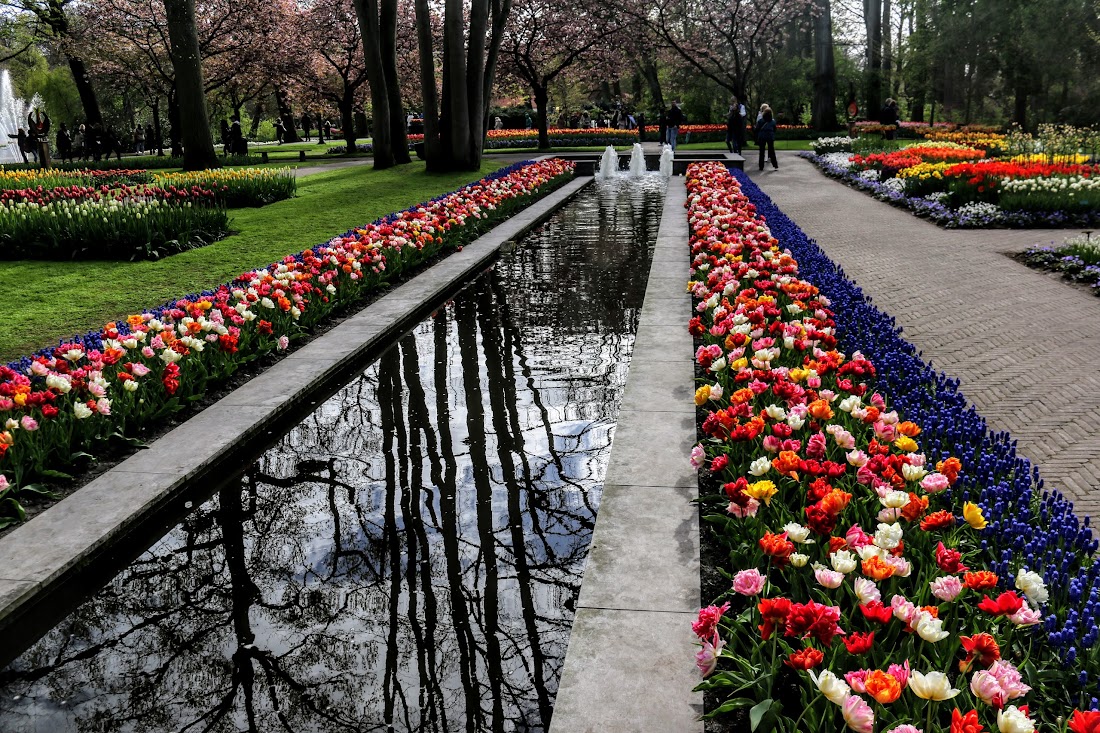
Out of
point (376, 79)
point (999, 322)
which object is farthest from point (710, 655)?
point (376, 79)

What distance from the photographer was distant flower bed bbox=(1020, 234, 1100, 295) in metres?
9.20

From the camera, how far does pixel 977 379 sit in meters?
5.91

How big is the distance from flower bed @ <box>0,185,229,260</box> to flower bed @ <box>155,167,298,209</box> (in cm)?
362

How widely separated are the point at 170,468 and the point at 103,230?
8.59m

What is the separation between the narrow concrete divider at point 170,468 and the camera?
3.57 metres

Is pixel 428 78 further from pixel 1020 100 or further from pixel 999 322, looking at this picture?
pixel 1020 100

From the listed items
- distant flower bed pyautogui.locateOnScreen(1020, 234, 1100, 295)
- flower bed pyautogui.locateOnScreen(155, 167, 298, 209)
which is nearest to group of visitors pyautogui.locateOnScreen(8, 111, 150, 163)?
flower bed pyautogui.locateOnScreen(155, 167, 298, 209)

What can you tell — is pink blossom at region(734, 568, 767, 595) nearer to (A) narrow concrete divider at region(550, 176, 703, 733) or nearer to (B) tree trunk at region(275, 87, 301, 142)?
(A) narrow concrete divider at region(550, 176, 703, 733)

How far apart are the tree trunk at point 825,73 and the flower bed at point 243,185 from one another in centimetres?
2532

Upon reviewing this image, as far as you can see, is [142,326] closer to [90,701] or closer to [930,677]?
[90,701]

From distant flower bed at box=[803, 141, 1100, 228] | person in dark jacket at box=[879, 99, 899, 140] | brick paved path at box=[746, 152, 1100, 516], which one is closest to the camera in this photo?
brick paved path at box=[746, 152, 1100, 516]

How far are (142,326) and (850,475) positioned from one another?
191 inches

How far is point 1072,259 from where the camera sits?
9.66m

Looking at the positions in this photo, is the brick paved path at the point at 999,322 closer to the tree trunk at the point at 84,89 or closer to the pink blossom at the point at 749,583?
the pink blossom at the point at 749,583
